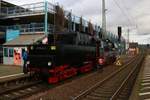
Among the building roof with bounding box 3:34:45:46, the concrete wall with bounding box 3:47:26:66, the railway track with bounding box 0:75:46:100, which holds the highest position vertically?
Result: the building roof with bounding box 3:34:45:46

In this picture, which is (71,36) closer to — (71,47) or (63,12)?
(71,47)

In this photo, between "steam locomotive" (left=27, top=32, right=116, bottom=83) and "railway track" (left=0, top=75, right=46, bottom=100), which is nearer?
"railway track" (left=0, top=75, right=46, bottom=100)

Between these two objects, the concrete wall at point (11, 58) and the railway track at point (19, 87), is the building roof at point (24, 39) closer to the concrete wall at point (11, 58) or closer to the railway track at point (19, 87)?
the concrete wall at point (11, 58)

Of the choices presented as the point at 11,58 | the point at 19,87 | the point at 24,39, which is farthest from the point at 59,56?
the point at 11,58

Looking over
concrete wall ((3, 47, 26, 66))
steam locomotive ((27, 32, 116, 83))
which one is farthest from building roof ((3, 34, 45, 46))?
steam locomotive ((27, 32, 116, 83))

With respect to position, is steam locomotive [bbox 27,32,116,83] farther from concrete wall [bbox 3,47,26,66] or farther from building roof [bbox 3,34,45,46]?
concrete wall [bbox 3,47,26,66]

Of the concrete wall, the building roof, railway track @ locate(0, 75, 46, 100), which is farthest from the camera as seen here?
the concrete wall

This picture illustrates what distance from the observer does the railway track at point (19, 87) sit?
15.5 metres

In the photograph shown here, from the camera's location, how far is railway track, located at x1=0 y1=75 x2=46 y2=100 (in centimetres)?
1551

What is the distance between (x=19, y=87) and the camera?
58.1 ft

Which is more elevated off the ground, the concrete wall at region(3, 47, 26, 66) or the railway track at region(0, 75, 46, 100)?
the concrete wall at region(3, 47, 26, 66)

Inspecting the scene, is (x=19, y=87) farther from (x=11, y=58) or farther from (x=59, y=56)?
(x=11, y=58)

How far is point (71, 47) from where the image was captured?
22.0m

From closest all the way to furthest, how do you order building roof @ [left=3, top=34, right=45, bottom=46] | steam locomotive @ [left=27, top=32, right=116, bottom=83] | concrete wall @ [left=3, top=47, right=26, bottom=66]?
1. steam locomotive @ [left=27, top=32, right=116, bottom=83]
2. building roof @ [left=3, top=34, right=45, bottom=46]
3. concrete wall @ [left=3, top=47, right=26, bottom=66]
